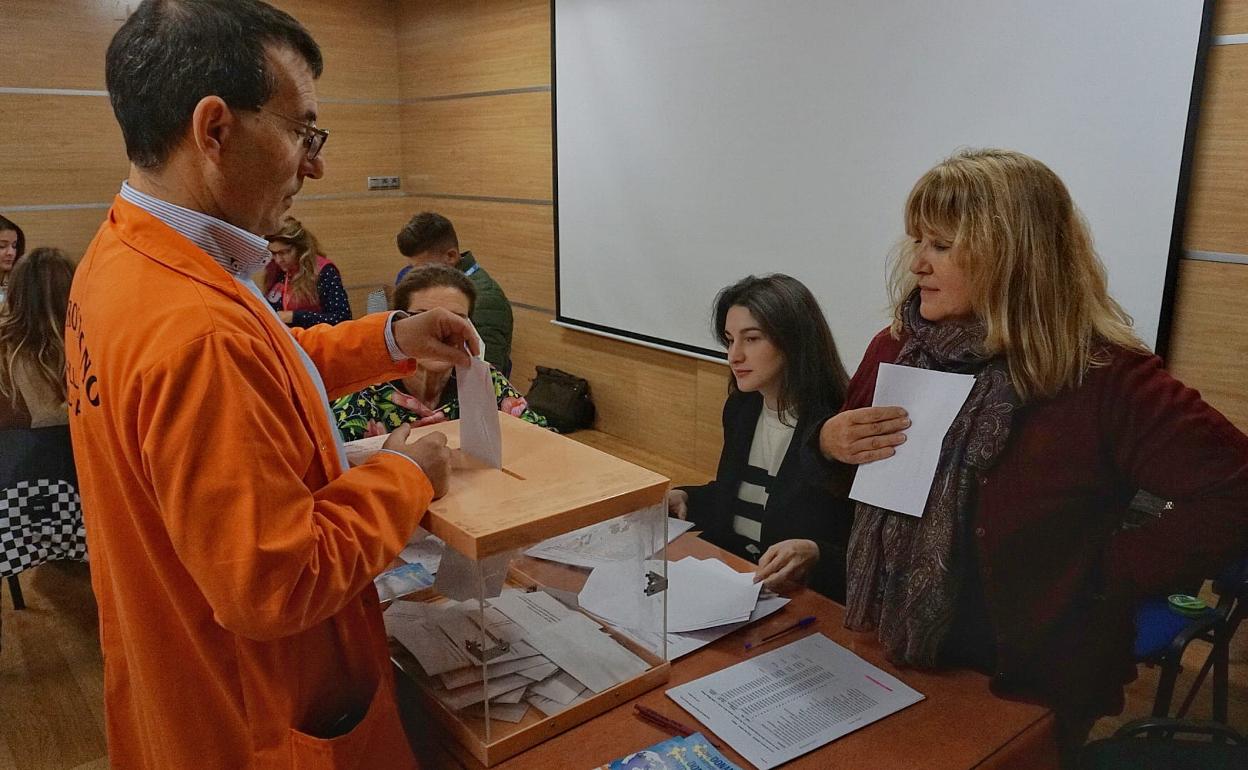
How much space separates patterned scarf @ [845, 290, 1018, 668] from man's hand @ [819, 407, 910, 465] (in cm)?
7

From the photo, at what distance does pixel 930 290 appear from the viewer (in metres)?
1.36

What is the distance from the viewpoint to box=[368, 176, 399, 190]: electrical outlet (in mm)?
6172

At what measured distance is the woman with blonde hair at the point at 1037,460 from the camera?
124 cm

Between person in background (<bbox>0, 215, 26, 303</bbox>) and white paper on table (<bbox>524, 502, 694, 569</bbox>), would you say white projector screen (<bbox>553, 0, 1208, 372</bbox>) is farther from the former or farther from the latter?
person in background (<bbox>0, 215, 26, 303</bbox>)

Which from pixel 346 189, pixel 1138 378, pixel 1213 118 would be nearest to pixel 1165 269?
pixel 1213 118

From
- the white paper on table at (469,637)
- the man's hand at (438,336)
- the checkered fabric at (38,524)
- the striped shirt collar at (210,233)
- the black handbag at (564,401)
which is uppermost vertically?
the striped shirt collar at (210,233)

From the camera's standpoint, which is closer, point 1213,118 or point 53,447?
point 1213,118

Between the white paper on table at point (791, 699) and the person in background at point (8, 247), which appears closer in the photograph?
the white paper on table at point (791, 699)

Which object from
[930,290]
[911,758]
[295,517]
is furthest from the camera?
[930,290]

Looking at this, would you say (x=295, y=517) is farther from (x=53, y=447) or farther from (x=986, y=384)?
(x=53, y=447)

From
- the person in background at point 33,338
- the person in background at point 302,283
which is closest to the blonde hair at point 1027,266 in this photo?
the person in background at point 33,338

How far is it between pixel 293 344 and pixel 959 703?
3.26 ft

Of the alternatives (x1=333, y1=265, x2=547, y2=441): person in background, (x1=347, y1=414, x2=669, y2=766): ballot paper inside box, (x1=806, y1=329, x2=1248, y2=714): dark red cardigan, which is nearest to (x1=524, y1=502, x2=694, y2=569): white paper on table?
(x1=347, y1=414, x2=669, y2=766): ballot paper inside box

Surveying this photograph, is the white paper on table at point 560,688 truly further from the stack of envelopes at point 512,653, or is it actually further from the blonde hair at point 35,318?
the blonde hair at point 35,318
